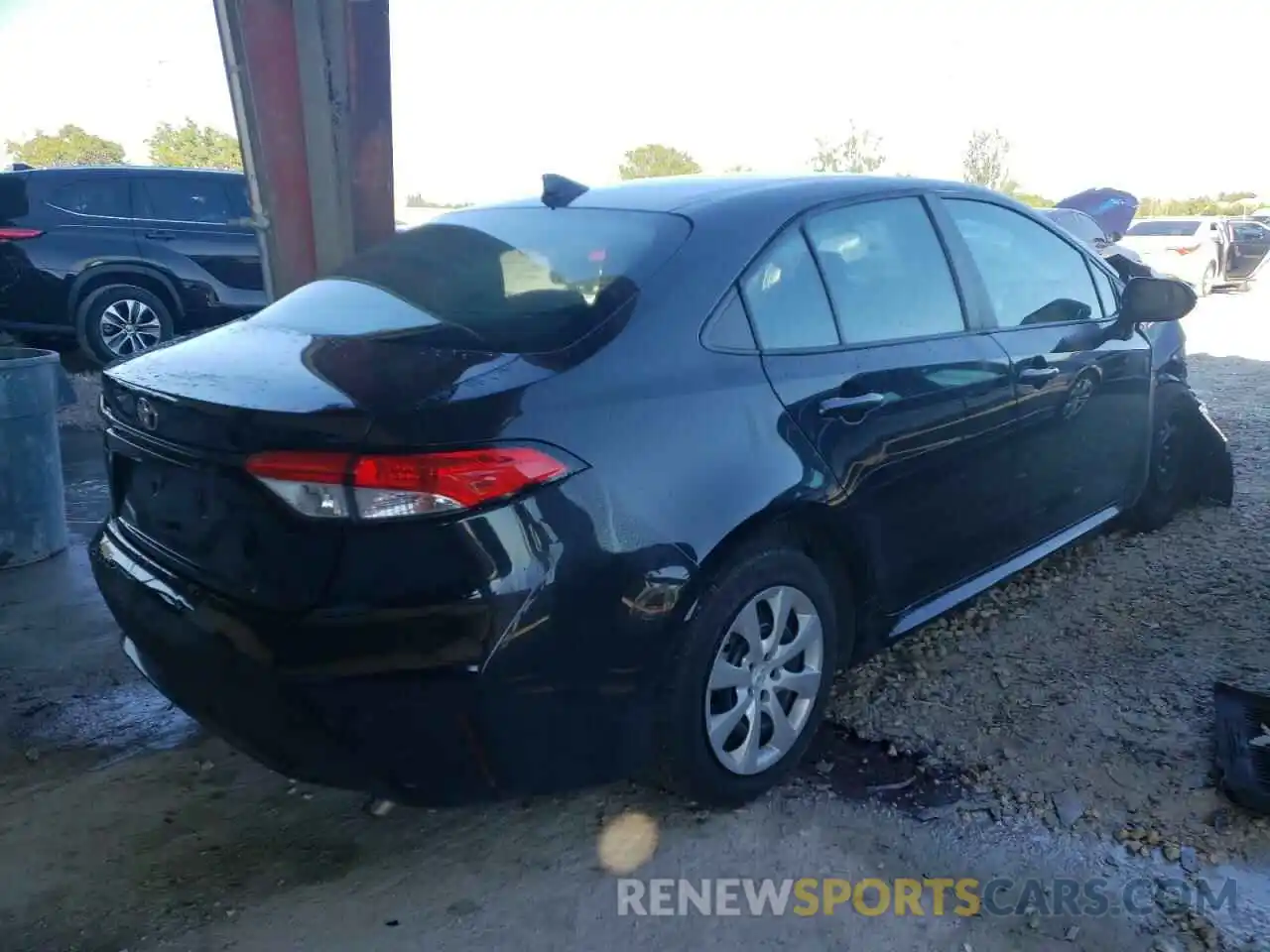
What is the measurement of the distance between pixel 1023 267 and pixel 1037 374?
443 mm

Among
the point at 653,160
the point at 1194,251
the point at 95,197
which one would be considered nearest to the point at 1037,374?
the point at 95,197

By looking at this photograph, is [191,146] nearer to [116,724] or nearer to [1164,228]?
[1164,228]

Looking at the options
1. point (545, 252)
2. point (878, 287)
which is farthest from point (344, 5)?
point (878, 287)

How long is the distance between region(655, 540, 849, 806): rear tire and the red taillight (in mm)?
636

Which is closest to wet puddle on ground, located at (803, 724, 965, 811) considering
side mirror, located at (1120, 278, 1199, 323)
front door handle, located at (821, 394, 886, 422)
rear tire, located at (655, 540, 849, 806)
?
rear tire, located at (655, 540, 849, 806)

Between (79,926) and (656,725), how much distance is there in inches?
54.2

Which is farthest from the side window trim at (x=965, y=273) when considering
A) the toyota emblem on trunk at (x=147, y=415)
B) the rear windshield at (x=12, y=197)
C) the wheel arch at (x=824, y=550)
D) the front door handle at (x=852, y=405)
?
the rear windshield at (x=12, y=197)

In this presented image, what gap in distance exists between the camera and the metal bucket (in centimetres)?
427

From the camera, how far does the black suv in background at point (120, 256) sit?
8086mm

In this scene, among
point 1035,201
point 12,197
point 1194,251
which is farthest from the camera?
point 1035,201

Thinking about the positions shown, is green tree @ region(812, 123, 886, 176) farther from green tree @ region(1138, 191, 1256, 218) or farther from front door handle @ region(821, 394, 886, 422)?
front door handle @ region(821, 394, 886, 422)

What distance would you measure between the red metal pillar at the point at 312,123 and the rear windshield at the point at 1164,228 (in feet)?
52.8

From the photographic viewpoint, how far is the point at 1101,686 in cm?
335

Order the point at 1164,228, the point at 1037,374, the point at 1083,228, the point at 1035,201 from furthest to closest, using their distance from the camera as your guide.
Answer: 1. the point at 1035,201
2. the point at 1164,228
3. the point at 1083,228
4. the point at 1037,374
